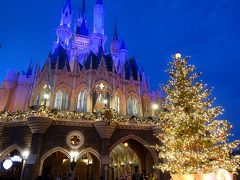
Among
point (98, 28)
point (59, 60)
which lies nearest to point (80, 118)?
point (59, 60)

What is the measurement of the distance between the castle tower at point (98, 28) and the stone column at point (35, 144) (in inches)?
687

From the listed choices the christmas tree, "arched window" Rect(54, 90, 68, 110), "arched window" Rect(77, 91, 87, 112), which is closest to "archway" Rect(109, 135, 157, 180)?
"arched window" Rect(77, 91, 87, 112)

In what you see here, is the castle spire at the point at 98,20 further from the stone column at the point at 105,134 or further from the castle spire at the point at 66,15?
the stone column at the point at 105,134

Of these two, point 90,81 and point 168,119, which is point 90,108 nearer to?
point 90,81

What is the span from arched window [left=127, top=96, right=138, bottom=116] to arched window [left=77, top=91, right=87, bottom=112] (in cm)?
528

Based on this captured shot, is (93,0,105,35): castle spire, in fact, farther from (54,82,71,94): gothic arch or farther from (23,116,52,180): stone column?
(23,116,52,180): stone column

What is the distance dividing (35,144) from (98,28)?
2457cm

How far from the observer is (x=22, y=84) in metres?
28.3

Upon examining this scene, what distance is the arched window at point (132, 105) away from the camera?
2646 cm

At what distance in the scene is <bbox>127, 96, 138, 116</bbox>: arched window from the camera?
86.8 ft

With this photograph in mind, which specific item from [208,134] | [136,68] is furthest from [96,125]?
[136,68]

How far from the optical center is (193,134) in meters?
11.7

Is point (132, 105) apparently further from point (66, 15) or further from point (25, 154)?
point (66, 15)

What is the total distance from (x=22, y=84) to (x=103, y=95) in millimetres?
11107
